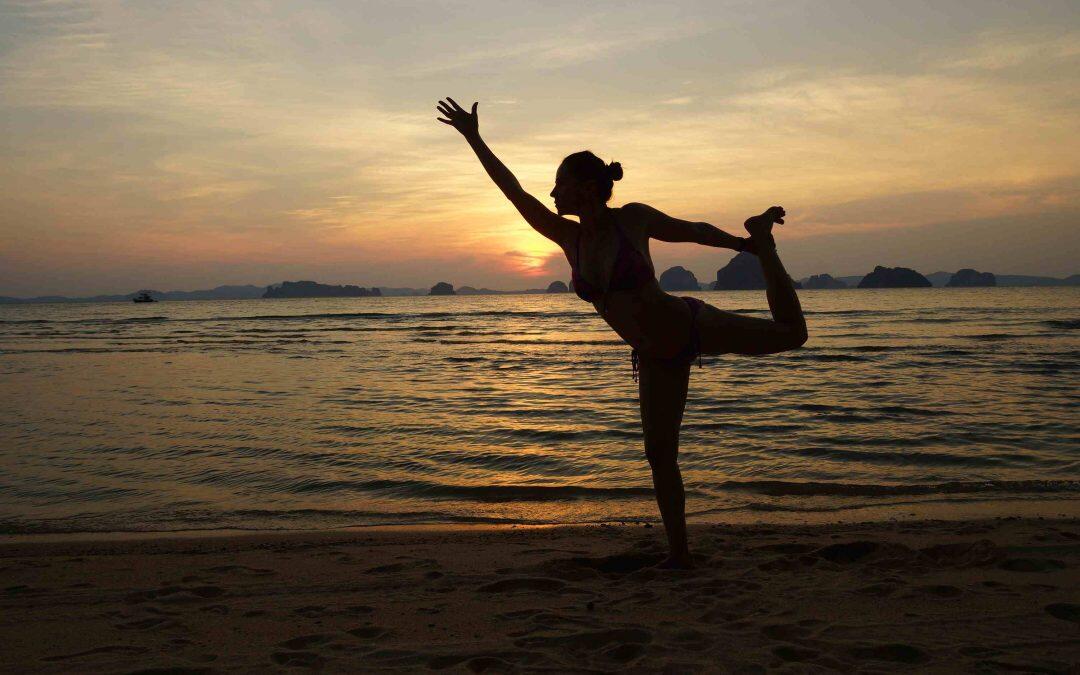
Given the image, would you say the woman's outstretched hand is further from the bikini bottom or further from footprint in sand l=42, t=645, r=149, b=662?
footprint in sand l=42, t=645, r=149, b=662

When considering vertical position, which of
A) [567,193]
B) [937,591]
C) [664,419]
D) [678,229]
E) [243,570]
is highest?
[567,193]

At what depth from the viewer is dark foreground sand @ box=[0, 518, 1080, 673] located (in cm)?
320

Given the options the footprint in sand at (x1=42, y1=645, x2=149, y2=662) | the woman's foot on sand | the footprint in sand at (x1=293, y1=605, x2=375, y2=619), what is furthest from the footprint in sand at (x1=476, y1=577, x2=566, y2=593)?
the woman's foot on sand

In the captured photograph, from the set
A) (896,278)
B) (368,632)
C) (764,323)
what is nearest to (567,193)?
(764,323)

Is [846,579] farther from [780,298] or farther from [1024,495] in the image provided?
[1024,495]

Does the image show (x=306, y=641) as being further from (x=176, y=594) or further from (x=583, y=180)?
(x=583, y=180)

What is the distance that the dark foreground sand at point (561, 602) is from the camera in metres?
3.20

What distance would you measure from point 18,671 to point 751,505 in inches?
215

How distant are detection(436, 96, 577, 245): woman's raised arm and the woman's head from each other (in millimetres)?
162

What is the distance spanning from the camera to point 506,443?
9.62 metres

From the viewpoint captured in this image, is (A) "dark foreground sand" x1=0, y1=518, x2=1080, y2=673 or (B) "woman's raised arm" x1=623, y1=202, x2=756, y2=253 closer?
(A) "dark foreground sand" x1=0, y1=518, x2=1080, y2=673

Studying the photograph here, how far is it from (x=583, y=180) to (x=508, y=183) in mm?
430

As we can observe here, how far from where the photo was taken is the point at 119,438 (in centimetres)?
1015

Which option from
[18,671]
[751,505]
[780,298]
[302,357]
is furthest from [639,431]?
[302,357]
